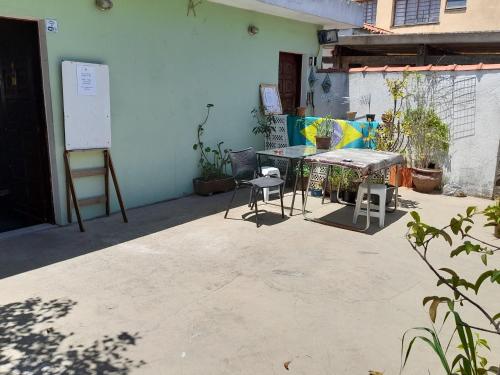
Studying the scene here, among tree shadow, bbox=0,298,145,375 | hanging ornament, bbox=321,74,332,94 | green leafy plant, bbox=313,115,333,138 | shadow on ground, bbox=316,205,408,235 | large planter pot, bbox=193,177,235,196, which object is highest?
hanging ornament, bbox=321,74,332,94

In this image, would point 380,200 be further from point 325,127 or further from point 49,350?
point 49,350

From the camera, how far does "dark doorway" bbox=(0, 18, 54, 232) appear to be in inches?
204

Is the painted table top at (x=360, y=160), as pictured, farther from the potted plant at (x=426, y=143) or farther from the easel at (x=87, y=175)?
the easel at (x=87, y=175)

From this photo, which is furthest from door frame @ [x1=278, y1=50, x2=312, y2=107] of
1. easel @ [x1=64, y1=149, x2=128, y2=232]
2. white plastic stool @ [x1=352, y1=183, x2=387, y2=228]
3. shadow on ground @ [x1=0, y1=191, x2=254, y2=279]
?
easel @ [x1=64, y1=149, x2=128, y2=232]

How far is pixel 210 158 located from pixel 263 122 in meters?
1.51

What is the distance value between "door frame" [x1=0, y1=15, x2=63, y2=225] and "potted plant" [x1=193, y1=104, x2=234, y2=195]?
2227 mm

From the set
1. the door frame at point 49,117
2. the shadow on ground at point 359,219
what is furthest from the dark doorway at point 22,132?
the shadow on ground at point 359,219

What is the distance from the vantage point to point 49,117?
5.12 meters

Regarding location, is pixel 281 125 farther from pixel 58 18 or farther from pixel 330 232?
pixel 58 18

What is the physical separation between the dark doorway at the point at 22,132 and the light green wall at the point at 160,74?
0.82 ft

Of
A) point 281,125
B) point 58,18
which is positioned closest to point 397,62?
point 281,125

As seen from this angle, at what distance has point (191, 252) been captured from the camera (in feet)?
15.3

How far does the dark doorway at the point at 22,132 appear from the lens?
517cm

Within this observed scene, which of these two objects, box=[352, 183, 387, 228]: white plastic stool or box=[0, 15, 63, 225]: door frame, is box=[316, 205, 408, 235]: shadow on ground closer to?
box=[352, 183, 387, 228]: white plastic stool
